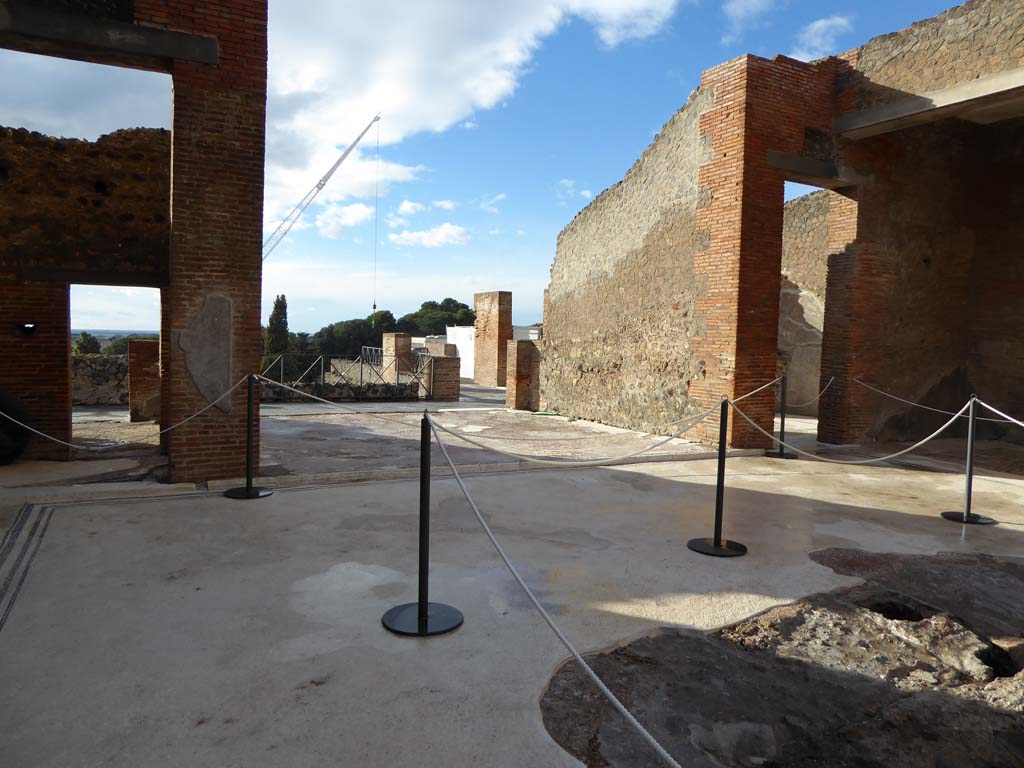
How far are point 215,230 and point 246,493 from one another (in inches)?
92.0

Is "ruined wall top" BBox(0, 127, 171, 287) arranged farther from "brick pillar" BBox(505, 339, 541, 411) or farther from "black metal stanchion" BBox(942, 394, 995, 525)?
"brick pillar" BBox(505, 339, 541, 411)

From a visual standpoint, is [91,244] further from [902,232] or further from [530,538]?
[902,232]

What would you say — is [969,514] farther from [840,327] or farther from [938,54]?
[938,54]

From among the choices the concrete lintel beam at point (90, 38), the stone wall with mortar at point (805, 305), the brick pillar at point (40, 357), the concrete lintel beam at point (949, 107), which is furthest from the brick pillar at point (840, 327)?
the brick pillar at point (40, 357)

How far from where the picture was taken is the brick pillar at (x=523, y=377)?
14430 mm

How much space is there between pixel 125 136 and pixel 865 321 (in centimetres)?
960

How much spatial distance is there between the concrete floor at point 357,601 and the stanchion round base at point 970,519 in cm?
11

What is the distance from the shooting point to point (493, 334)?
84.8 feet

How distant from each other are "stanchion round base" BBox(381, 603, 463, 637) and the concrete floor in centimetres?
7

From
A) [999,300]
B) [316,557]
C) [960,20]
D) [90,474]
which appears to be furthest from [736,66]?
[90,474]

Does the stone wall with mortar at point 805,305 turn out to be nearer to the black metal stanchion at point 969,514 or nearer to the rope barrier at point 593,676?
the black metal stanchion at point 969,514

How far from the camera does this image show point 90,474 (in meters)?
6.15

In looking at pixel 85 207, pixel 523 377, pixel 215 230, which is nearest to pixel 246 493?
pixel 215 230

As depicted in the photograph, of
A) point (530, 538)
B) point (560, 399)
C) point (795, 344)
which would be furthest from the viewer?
point (795, 344)
